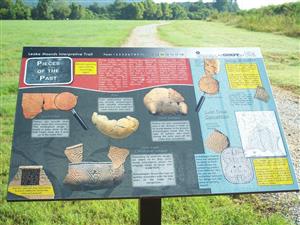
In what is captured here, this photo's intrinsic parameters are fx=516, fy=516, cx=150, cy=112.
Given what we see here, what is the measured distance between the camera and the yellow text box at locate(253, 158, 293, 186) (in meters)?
2.48

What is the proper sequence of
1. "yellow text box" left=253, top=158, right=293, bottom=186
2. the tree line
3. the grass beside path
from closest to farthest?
"yellow text box" left=253, top=158, right=293, bottom=186
the grass beside path
the tree line

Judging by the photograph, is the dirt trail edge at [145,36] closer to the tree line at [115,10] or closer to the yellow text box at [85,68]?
the tree line at [115,10]

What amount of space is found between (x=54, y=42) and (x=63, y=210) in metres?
8.70

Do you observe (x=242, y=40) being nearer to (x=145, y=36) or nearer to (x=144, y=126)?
(x=145, y=36)

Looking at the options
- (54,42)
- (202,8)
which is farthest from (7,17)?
(202,8)

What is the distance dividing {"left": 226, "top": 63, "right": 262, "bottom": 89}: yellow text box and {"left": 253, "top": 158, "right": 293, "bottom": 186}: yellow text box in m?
0.43

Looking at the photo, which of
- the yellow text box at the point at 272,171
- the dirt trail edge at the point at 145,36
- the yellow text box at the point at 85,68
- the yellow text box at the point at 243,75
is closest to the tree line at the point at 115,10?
the dirt trail edge at the point at 145,36

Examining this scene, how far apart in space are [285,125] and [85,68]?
434cm

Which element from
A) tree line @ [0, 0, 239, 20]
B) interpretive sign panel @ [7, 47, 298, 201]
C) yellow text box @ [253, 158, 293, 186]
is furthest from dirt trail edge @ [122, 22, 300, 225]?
interpretive sign panel @ [7, 47, 298, 201]

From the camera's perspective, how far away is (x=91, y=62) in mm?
2676

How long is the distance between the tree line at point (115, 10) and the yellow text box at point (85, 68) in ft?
32.5

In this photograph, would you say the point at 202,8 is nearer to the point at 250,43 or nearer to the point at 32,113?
the point at 250,43

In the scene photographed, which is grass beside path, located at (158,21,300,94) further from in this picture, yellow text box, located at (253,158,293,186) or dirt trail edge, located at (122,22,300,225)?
yellow text box, located at (253,158,293,186)

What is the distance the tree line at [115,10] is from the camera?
12281 mm
